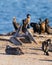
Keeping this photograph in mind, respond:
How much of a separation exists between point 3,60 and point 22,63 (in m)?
0.93

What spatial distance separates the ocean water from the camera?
54.8 metres

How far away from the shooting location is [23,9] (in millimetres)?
63406

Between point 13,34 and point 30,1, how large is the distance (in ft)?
145

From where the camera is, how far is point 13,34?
2978cm

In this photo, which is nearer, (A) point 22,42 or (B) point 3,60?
(B) point 3,60

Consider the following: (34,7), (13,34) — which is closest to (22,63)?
(13,34)

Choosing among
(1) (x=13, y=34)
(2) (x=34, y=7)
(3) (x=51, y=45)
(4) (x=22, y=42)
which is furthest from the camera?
(2) (x=34, y=7)

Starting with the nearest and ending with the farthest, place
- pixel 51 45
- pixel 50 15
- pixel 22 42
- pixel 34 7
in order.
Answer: pixel 51 45 → pixel 22 42 → pixel 50 15 → pixel 34 7

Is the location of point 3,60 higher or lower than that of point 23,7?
higher

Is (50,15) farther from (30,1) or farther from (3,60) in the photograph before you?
(3,60)

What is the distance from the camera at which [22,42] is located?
89.6ft

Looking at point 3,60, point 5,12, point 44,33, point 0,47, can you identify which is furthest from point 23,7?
point 3,60

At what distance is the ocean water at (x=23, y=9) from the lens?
5484 centimetres

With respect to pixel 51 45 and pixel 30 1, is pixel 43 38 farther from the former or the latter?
pixel 30 1
